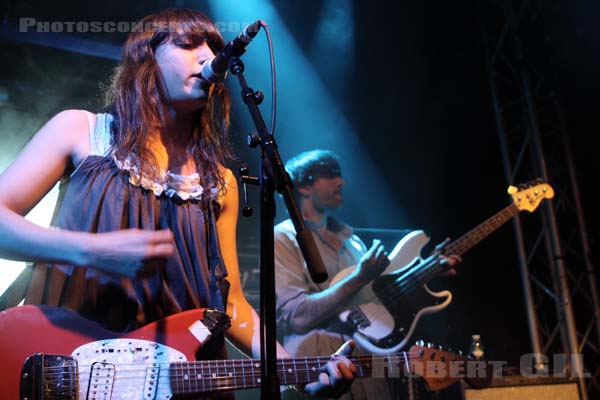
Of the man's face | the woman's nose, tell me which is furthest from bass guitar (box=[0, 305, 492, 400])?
the man's face

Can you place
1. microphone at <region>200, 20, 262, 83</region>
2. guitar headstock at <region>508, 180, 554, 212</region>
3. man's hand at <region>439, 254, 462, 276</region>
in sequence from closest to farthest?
microphone at <region>200, 20, 262, 83</region>, man's hand at <region>439, 254, 462, 276</region>, guitar headstock at <region>508, 180, 554, 212</region>

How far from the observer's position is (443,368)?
8.15ft

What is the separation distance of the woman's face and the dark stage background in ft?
8.68

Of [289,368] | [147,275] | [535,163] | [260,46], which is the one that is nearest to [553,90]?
[535,163]

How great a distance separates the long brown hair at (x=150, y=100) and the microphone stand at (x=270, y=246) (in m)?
0.53

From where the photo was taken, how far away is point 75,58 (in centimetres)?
390

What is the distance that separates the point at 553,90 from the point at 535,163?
2.48ft

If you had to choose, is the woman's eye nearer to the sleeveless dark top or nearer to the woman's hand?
the sleeveless dark top

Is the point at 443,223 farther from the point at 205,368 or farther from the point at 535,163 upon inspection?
the point at 205,368

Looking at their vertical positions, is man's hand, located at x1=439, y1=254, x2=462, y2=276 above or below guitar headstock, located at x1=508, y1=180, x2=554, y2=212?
below

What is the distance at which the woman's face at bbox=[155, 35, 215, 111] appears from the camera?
1792mm

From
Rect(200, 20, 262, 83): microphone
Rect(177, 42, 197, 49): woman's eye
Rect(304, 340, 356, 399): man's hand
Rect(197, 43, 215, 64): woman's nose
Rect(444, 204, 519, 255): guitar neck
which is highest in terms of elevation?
Rect(177, 42, 197, 49): woman's eye

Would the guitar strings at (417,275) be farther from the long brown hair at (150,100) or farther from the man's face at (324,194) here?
the long brown hair at (150,100)

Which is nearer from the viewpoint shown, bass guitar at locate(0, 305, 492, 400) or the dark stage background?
bass guitar at locate(0, 305, 492, 400)
